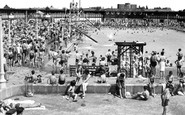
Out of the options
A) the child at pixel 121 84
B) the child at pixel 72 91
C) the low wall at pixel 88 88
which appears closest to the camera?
the child at pixel 72 91

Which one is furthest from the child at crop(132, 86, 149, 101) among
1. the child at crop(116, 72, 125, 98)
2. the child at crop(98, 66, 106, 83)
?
the child at crop(98, 66, 106, 83)

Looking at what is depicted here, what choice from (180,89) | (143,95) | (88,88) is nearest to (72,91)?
(88,88)

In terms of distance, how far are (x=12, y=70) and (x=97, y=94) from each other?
6.65 metres

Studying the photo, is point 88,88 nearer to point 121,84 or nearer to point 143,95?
point 121,84

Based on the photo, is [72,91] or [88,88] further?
[88,88]

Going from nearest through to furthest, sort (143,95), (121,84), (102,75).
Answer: (143,95), (121,84), (102,75)

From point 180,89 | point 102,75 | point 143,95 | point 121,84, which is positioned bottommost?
point 143,95

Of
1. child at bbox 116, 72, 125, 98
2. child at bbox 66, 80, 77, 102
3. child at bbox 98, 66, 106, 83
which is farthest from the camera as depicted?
child at bbox 98, 66, 106, 83

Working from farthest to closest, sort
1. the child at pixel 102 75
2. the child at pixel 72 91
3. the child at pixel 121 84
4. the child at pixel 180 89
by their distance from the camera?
the child at pixel 102 75 < the child at pixel 180 89 < the child at pixel 121 84 < the child at pixel 72 91

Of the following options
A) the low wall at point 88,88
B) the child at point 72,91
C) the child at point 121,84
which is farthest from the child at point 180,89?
the child at point 72,91

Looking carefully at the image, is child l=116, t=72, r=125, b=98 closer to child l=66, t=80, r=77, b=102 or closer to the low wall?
the low wall

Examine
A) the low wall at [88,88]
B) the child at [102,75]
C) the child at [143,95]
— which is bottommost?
the child at [143,95]

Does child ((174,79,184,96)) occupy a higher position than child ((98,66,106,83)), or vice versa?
child ((98,66,106,83))

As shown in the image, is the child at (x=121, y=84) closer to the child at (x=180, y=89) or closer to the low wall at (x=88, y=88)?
the low wall at (x=88, y=88)
